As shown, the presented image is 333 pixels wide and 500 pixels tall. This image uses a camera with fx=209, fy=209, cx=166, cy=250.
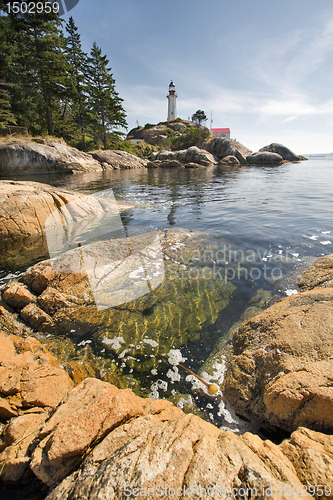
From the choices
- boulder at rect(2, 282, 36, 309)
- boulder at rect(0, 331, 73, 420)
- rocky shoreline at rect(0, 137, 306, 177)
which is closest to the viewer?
boulder at rect(0, 331, 73, 420)

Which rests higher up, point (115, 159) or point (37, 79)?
point (37, 79)

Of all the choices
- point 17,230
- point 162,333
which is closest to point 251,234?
point 162,333

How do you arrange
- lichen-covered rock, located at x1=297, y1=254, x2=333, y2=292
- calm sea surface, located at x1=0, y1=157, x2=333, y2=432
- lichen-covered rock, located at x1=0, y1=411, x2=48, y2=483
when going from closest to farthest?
lichen-covered rock, located at x1=0, y1=411, x2=48, y2=483 < lichen-covered rock, located at x1=297, y1=254, x2=333, y2=292 < calm sea surface, located at x1=0, y1=157, x2=333, y2=432

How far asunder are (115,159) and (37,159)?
→ 13.1 metres

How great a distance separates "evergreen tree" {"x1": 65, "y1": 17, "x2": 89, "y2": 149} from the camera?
35.3 m

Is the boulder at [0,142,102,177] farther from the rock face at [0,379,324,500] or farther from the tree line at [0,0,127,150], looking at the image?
the rock face at [0,379,324,500]

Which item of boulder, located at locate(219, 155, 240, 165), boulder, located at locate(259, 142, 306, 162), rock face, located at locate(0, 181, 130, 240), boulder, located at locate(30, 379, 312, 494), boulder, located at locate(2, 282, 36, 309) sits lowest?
boulder, located at locate(2, 282, 36, 309)

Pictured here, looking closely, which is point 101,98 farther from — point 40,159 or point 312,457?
point 312,457

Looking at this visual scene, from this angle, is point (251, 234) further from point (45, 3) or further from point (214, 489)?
point (45, 3)

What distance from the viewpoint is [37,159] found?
24828 millimetres

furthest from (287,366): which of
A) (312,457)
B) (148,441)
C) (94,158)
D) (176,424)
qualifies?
(94,158)

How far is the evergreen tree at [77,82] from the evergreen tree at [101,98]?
1.45m

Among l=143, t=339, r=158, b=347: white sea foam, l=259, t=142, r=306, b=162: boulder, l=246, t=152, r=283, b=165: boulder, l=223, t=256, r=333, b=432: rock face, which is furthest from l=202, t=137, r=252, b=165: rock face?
l=143, t=339, r=158, b=347: white sea foam

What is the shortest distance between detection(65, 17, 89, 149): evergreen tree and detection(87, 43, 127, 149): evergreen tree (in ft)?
4.75
